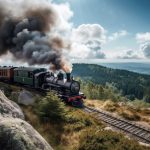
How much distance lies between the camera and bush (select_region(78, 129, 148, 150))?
14.8 metres

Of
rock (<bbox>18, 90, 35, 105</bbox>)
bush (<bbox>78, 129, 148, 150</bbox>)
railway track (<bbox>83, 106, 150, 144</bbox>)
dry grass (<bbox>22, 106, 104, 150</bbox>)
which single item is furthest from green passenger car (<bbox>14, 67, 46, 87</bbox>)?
bush (<bbox>78, 129, 148, 150</bbox>)

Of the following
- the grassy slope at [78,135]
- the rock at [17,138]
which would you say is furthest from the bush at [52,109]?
the rock at [17,138]

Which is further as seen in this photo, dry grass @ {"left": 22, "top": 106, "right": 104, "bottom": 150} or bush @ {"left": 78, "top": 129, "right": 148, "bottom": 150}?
dry grass @ {"left": 22, "top": 106, "right": 104, "bottom": 150}

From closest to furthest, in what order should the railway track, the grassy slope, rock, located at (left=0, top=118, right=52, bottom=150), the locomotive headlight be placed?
rock, located at (left=0, top=118, right=52, bottom=150)
the grassy slope
the railway track
the locomotive headlight

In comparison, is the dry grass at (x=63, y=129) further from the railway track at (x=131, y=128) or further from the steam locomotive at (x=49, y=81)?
the steam locomotive at (x=49, y=81)

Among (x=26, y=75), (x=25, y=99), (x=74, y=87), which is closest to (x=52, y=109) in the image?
(x=25, y=99)

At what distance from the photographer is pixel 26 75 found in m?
33.0

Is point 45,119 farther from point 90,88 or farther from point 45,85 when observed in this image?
point 90,88

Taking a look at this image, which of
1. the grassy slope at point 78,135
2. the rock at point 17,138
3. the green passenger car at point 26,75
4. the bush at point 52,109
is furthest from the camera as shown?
the green passenger car at point 26,75

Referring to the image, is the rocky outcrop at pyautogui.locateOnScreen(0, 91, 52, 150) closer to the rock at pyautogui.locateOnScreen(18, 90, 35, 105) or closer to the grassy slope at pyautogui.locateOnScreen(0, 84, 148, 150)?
the grassy slope at pyautogui.locateOnScreen(0, 84, 148, 150)

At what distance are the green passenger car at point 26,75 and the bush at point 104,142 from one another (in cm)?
1640

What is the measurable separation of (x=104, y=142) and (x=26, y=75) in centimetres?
A: 2015

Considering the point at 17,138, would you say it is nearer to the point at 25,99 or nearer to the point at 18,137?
the point at 18,137

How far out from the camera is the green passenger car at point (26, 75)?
3161cm
